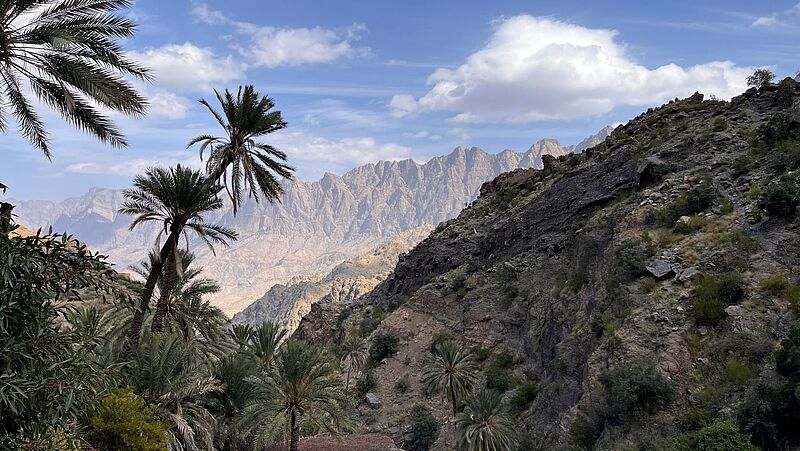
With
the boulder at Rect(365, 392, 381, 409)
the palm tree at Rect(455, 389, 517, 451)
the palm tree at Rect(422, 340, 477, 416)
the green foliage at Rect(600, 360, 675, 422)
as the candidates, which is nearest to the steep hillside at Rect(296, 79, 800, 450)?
the green foliage at Rect(600, 360, 675, 422)

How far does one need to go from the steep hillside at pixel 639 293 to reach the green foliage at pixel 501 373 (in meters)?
0.11

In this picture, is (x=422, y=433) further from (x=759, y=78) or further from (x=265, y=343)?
(x=759, y=78)

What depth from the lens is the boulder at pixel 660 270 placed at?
2286 cm

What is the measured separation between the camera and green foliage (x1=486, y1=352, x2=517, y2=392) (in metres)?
33.4

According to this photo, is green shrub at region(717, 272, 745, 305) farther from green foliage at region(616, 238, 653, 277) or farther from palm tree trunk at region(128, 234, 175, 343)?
palm tree trunk at region(128, 234, 175, 343)

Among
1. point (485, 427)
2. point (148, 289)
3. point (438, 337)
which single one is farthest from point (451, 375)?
point (148, 289)

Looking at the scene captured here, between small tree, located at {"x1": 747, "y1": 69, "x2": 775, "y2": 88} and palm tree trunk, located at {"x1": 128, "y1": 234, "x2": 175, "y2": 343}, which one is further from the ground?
small tree, located at {"x1": 747, "y1": 69, "x2": 775, "y2": 88}

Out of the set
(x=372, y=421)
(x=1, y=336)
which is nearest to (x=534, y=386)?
(x=372, y=421)

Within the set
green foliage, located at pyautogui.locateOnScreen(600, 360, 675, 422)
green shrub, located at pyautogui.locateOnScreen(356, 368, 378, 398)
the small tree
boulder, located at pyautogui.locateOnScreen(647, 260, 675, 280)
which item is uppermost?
the small tree

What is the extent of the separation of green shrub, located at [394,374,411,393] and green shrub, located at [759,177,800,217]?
27335 mm

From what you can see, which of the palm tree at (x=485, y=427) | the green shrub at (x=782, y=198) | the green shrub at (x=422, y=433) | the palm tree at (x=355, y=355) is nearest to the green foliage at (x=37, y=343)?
the palm tree at (x=485, y=427)

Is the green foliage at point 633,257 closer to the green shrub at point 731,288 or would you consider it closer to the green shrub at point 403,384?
the green shrub at point 731,288

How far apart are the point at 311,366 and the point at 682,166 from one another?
26.4m

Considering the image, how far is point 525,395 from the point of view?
3091 cm
